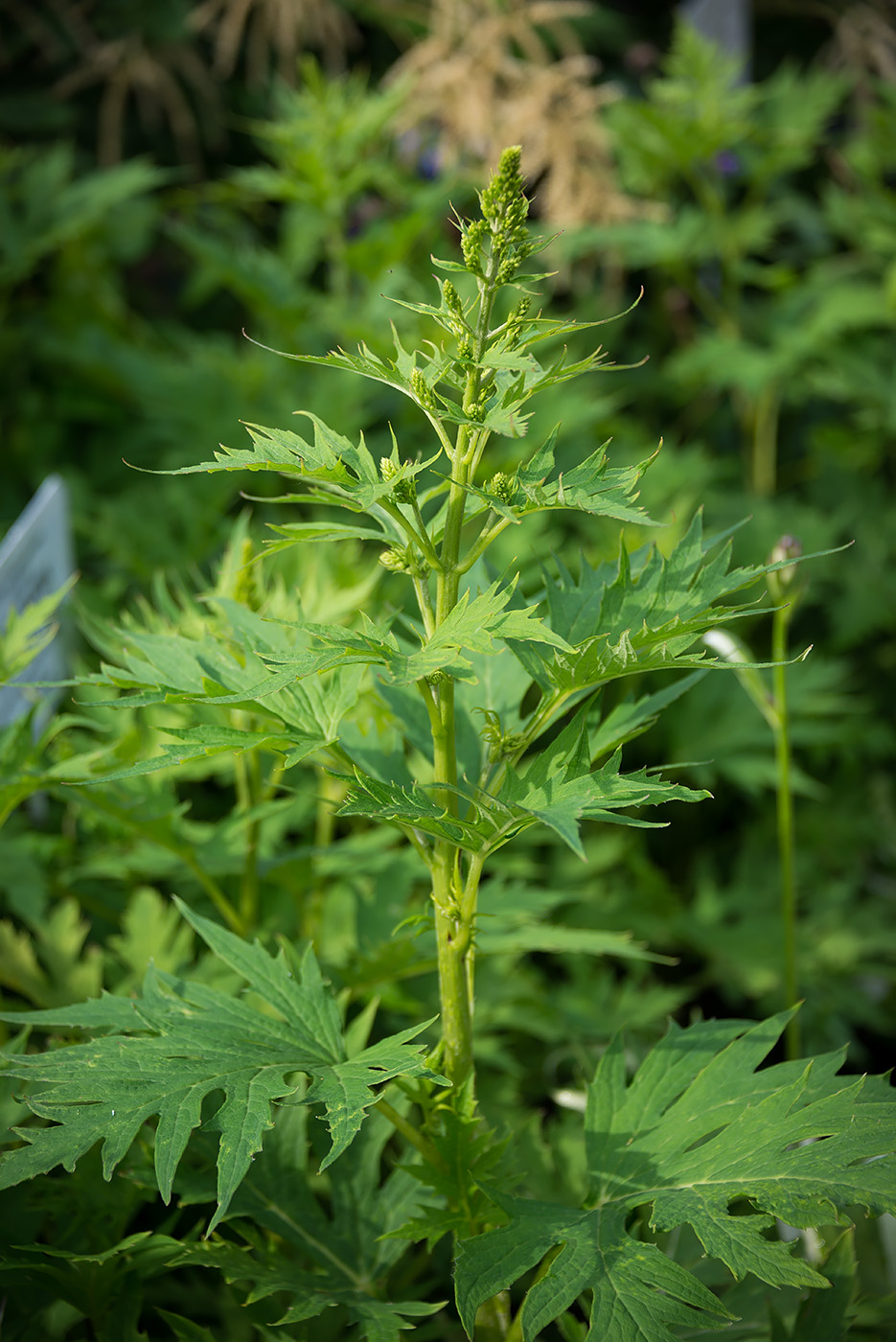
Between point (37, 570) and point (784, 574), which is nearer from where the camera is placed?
point (784, 574)

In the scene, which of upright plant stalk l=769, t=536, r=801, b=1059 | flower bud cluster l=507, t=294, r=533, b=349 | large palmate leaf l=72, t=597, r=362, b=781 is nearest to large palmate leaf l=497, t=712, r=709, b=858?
large palmate leaf l=72, t=597, r=362, b=781

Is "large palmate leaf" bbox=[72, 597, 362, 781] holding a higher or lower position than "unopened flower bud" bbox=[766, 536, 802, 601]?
higher

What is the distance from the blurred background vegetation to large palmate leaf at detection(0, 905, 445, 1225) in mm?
303

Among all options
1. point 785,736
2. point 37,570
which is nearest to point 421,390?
point 785,736

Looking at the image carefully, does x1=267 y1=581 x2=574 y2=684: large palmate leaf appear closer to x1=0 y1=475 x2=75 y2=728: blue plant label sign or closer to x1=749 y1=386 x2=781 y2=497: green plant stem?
x1=0 y1=475 x2=75 y2=728: blue plant label sign

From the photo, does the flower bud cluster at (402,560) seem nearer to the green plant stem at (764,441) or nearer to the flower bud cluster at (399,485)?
the flower bud cluster at (399,485)

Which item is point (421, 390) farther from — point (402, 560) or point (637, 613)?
point (637, 613)

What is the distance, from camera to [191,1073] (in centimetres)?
65

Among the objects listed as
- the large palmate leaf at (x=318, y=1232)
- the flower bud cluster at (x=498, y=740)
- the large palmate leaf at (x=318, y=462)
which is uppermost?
the large palmate leaf at (x=318, y=462)

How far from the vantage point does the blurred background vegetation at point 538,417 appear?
1253 millimetres

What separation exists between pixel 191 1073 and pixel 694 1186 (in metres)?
0.32

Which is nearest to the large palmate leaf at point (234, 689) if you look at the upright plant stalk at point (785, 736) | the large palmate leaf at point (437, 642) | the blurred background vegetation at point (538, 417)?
the large palmate leaf at point (437, 642)

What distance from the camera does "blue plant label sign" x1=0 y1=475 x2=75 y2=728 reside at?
114 cm

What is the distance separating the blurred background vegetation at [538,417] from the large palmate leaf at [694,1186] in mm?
295
